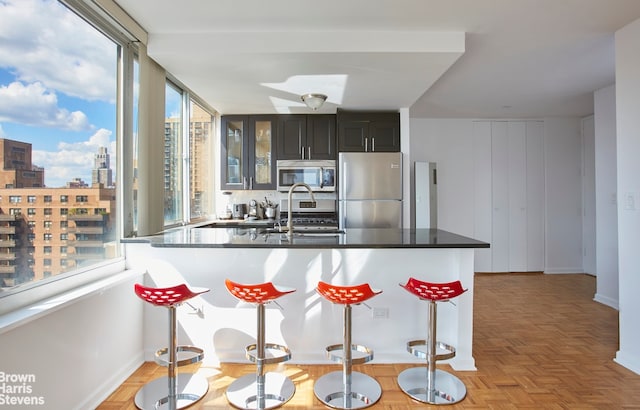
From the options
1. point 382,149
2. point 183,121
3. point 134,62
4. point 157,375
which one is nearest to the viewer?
point 157,375

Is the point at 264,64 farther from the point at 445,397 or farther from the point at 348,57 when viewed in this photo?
the point at 445,397

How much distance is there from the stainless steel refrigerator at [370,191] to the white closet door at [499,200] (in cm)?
236

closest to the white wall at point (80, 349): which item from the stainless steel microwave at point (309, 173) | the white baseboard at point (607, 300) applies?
the stainless steel microwave at point (309, 173)

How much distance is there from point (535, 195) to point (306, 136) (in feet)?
13.1

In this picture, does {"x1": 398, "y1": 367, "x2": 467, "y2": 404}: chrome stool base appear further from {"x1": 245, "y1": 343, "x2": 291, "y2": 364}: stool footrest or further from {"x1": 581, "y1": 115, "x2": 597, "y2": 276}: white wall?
{"x1": 581, "y1": 115, "x2": 597, "y2": 276}: white wall

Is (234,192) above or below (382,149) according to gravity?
below

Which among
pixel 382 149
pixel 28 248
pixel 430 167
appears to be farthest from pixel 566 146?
pixel 28 248

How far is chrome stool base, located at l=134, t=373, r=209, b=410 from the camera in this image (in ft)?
6.97

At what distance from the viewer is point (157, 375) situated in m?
2.50

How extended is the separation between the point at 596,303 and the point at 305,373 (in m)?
3.83

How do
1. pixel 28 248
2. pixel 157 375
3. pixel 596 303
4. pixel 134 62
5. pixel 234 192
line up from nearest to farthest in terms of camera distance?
1. pixel 28 248
2. pixel 157 375
3. pixel 134 62
4. pixel 596 303
5. pixel 234 192

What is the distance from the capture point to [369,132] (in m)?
4.52

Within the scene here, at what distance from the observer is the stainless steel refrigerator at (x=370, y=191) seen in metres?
4.41

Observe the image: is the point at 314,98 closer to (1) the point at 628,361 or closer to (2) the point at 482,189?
(1) the point at 628,361
